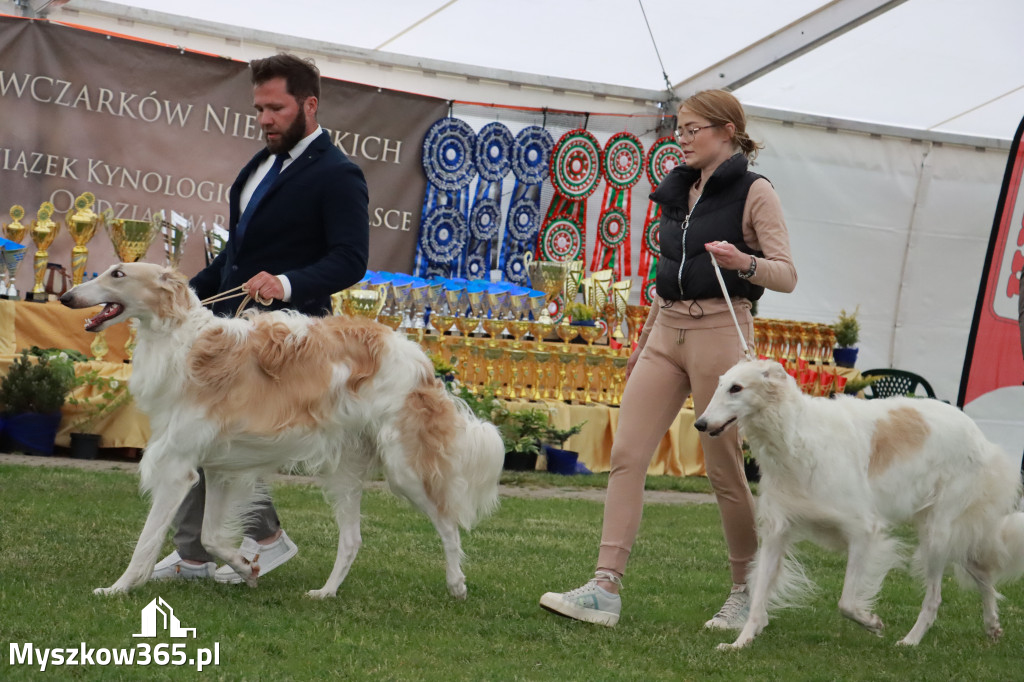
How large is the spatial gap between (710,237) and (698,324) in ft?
1.17

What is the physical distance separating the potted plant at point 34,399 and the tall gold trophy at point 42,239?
3.17ft

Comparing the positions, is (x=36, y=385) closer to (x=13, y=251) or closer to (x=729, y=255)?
(x=13, y=251)

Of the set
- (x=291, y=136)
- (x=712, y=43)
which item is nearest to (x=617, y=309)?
(x=712, y=43)

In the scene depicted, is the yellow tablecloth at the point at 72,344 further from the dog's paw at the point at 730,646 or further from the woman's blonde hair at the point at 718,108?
the dog's paw at the point at 730,646

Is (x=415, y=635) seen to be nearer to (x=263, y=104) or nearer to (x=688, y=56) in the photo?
(x=263, y=104)

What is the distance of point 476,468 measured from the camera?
16.3 feet

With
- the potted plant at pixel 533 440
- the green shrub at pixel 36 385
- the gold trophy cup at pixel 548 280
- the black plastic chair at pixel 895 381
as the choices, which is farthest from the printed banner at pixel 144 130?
the black plastic chair at pixel 895 381

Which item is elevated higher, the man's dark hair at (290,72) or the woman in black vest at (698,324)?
the man's dark hair at (290,72)

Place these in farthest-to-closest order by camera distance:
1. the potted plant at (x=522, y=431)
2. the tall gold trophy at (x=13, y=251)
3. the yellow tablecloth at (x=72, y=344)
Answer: the potted plant at (x=522, y=431), the tall gold trophy at (x=13, y=251), the yellow tablecloth at (x=72, y=344)

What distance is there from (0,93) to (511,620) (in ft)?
25.9

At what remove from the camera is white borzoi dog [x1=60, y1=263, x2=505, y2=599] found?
4.42m

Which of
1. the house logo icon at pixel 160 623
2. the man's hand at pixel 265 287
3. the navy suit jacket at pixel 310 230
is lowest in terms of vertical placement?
the house logo icon at pixel 160 623

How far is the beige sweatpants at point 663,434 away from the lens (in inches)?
181

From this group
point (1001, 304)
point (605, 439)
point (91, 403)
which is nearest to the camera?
point (91, 403)
